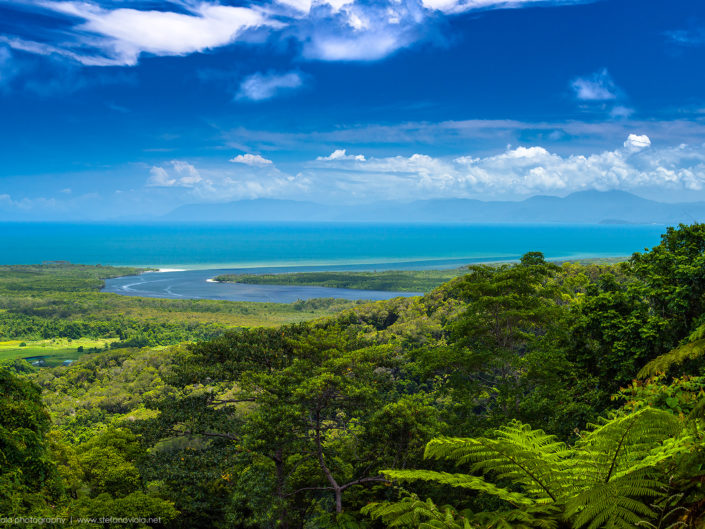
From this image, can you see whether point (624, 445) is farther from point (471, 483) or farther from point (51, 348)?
point (51, 348)

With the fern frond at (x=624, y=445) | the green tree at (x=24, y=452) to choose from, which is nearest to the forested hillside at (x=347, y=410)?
the green tree at (x=24, y=452)

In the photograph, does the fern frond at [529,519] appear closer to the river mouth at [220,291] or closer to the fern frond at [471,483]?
the fern frond at [471,483]

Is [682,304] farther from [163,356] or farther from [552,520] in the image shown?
[163,356]

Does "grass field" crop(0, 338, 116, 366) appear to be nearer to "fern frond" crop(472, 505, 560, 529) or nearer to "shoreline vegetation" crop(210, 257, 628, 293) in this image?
"shoreline vegetation" crop(210, 257, 628, 293)

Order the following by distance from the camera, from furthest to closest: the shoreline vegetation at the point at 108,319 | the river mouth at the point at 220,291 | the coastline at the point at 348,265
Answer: the coastline at the point at 348,265
the river mouth at the point at 220,291
the shoreline vegetation at the point at 108,319

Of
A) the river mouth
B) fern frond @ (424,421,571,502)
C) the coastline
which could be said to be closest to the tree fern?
fern frond @ (424,421,571,502)
